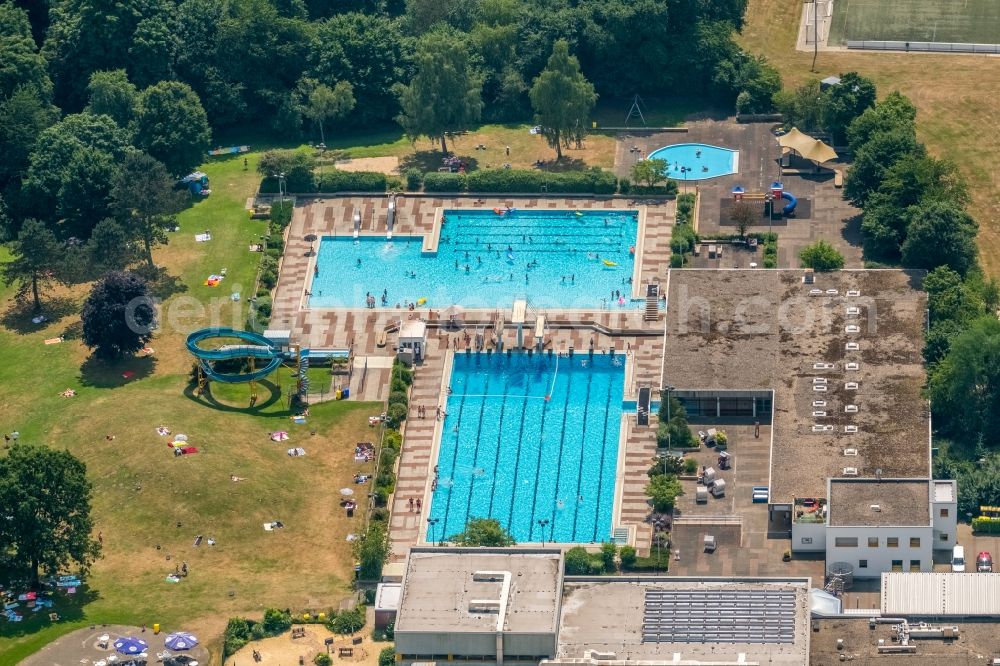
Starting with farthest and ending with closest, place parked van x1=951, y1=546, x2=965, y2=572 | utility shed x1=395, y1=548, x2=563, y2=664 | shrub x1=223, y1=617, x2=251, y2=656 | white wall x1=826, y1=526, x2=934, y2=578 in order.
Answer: parked van x1=951, y1=546, x2=965, y2=572 < white wall x1=826, y1=526, x2=934, y2=578 < shrub x1=223, y1=617, x2=251, y2=656 < utility shed x1=395, y1=548, x2=563, y2=664

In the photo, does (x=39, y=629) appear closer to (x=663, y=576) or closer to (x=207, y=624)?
(x=207, y=624)

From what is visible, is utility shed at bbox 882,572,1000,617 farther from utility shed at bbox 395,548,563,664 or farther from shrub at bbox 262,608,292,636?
shrub at bbox 262,608,292,636

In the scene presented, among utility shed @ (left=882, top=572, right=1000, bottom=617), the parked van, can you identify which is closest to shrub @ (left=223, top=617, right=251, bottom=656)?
utility shed @ (left=882, top=572, right=1000, bottom=617)

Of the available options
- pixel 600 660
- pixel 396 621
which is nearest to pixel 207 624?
pixel 396 621

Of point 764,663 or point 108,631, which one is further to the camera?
point 108,631

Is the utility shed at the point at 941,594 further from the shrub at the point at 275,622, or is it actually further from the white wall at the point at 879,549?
the shrub at the point at 275,622

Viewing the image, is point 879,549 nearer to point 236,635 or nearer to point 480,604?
point 480,604
